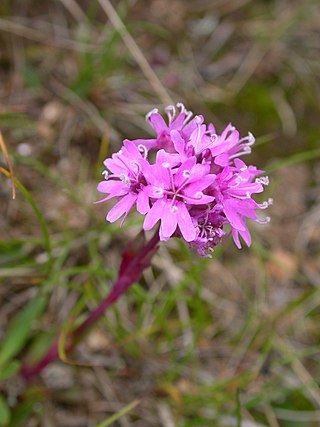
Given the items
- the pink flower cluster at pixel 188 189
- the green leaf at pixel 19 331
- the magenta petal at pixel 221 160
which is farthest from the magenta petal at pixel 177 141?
the green leaf at pixel 19 331

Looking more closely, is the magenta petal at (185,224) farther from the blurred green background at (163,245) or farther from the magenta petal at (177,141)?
the blurred green background at (163,245)

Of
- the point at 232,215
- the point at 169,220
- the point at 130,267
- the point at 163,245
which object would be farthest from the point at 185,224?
the point at 163,245

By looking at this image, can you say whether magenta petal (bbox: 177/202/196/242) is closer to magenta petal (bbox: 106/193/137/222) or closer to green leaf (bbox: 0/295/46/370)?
magenta petal (bbox: 106/193/137/222)

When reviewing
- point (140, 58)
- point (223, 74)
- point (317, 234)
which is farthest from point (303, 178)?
point (140, 58)

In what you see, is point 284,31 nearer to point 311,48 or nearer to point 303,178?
point 311,48

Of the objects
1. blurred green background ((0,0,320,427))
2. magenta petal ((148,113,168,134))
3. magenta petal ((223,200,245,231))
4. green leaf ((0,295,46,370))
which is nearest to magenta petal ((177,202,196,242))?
magenta petal ((223,200,245,231))

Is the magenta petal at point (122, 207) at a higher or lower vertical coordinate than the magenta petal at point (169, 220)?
higher
